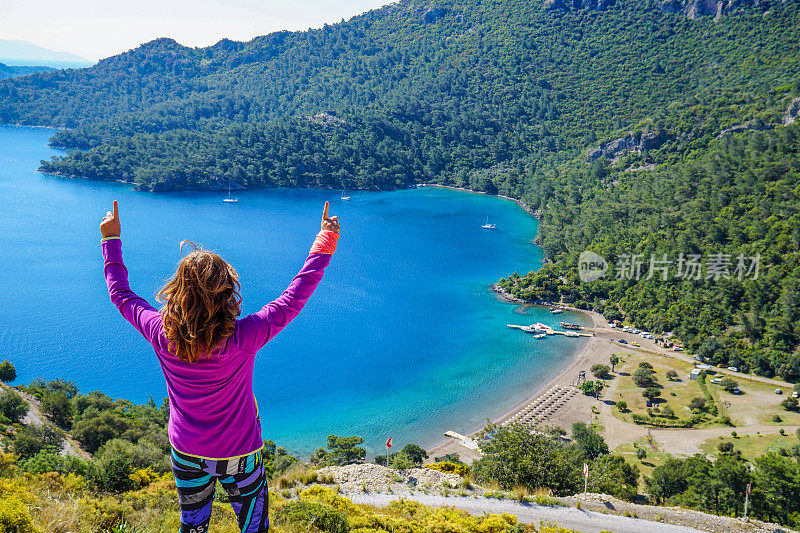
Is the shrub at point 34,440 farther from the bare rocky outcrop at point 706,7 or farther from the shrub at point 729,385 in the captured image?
the bare rocky outcrop at point 706,7

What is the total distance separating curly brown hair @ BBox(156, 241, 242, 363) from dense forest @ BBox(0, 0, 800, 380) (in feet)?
120

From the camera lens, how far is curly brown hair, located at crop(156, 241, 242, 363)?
2068mm

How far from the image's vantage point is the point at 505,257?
2122 inches

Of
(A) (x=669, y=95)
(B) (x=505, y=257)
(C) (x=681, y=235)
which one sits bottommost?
(B) (x=505, y=257)

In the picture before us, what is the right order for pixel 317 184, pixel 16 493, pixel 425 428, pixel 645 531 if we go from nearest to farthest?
pixel 16 493 → pixel 645 531 → pixel 425 428 → pixel 317 184

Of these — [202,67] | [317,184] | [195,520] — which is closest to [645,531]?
[195,520]

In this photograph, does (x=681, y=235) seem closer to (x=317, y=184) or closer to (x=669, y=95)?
(x=669, y=95)

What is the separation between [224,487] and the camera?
251 centimetres

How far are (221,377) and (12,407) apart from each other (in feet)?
69.6

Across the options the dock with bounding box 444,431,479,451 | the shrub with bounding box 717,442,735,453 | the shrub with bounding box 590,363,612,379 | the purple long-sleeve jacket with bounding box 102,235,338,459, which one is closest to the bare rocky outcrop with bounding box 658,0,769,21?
the shrub with bounding box 590,363,612,379

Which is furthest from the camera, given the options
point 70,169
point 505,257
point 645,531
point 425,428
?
point 70,169

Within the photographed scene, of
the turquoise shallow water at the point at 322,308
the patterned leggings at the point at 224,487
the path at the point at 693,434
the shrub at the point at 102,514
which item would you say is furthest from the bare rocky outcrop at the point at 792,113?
the patterned leggings at the point at 224,487

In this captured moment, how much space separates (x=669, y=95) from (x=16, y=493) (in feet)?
Result: 295

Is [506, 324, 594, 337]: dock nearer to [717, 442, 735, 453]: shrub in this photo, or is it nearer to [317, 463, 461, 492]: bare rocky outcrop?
[717, 442, 735, 453]: shrub
